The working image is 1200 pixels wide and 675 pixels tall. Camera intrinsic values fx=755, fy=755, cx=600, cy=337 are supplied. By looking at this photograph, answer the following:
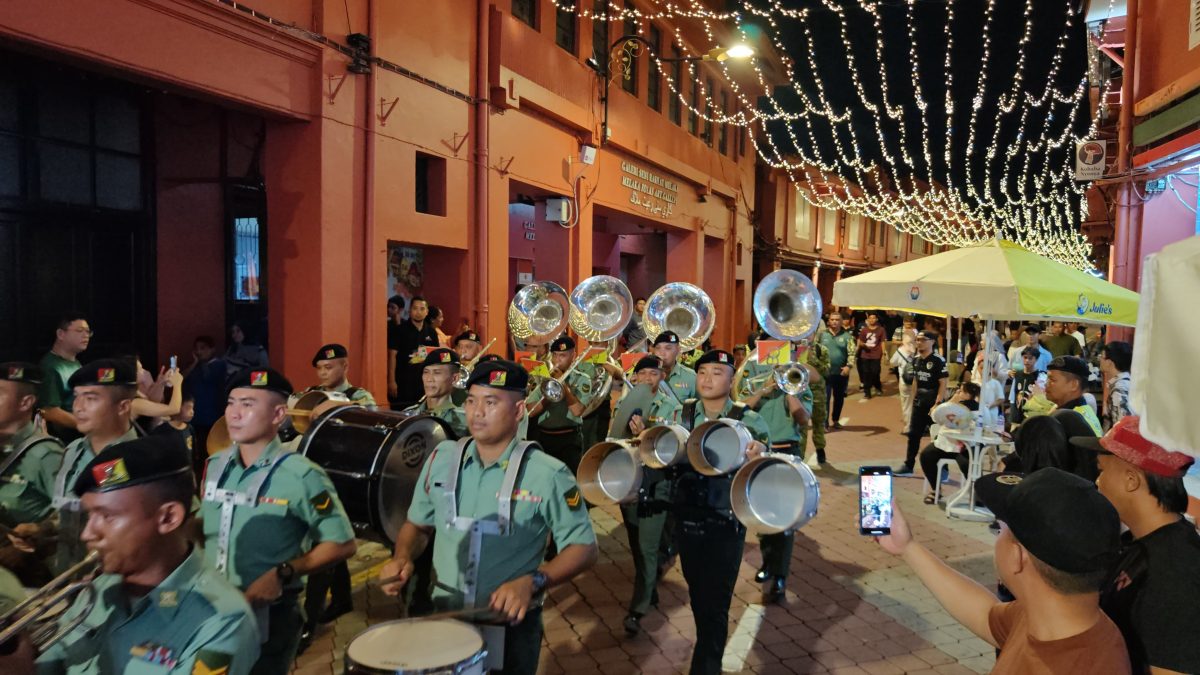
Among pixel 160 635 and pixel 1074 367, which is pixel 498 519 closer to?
pixel 160 635

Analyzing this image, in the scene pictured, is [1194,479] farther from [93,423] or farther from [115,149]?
[115,149]

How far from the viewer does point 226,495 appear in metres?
3.40

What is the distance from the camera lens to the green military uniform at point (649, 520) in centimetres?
479

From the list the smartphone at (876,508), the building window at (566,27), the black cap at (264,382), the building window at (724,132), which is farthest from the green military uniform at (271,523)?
the building window at (724,132)

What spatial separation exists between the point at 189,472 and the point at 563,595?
12.9 ft

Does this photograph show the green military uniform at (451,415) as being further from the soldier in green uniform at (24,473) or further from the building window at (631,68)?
the building window at (631,68)

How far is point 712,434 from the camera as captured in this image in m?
4.51

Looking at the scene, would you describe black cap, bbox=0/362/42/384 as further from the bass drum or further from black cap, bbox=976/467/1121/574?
black cap, bbox=976/467/1121/574

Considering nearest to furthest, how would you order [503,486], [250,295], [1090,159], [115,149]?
[503,486] → [115,149] → [250,295] → [1090,159]

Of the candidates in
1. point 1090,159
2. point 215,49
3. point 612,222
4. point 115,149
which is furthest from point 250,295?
point 1090,159

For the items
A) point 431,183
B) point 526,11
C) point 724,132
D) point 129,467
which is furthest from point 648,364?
point 724,132

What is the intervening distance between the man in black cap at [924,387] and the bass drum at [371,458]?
699 centimetres

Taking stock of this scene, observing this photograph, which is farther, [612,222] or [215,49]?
[612,222]

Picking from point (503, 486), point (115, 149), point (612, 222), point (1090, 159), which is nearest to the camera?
point (503, 486)
